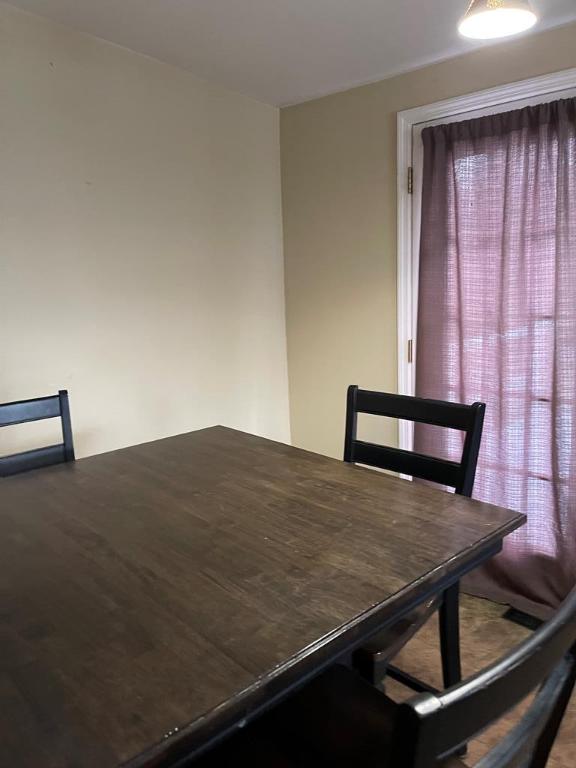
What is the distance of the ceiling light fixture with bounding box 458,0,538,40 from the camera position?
4.06ft

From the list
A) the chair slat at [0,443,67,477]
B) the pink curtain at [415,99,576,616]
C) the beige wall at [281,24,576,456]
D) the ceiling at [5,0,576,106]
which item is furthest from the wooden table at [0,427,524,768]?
the ceiling at [5,0,576,106]

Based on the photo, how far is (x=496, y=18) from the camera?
4.34 ft

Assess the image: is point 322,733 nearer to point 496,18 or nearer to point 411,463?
point 411,463

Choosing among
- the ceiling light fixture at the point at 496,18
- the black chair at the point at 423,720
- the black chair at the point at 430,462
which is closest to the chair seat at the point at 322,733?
the black chair at the point at 423,720

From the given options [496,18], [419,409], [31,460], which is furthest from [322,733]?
[496,18]

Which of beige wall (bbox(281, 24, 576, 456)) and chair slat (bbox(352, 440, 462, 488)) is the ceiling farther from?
chair slat (bbox(352, 440, 462, 488))

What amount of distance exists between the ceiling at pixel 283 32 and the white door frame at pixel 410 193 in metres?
0.20

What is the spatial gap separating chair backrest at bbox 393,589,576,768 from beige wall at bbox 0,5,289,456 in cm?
189

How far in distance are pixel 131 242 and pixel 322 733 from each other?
1.95 metres

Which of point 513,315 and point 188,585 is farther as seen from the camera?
point 513,315

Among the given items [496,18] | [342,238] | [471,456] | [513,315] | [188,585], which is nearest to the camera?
[188,585]

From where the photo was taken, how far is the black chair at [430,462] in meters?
1.47

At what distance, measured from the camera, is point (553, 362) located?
2.24 metres

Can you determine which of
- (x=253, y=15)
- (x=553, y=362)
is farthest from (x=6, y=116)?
(x=553, y=362)
